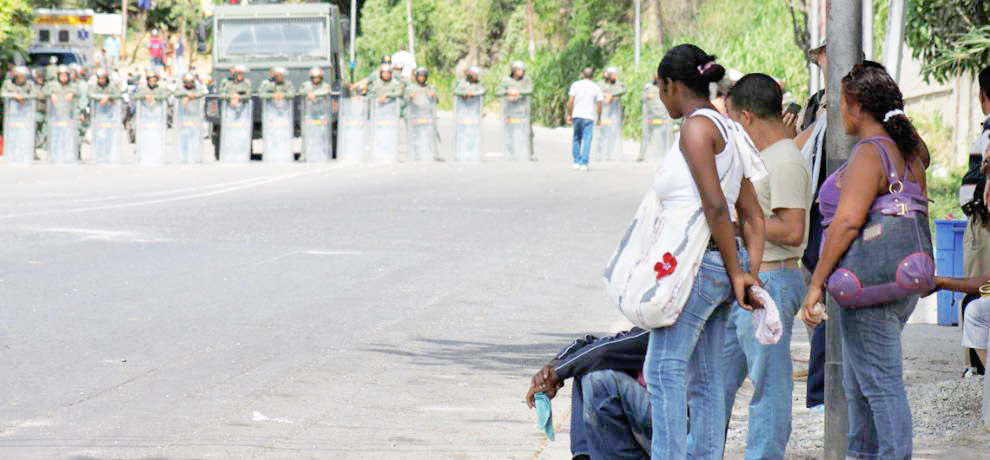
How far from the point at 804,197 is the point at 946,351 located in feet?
12.7

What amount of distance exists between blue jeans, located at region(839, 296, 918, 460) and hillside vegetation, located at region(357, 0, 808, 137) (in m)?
27.2

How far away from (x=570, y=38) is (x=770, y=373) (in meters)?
46.5

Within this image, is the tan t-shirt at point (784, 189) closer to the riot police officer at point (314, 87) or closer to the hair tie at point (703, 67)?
the hair tie at point (703, 67)

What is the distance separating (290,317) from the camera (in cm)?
1057

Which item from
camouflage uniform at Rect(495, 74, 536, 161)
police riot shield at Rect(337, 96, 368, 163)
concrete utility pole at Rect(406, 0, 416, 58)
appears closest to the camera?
police riot shield at Rect(337, 96, 368, 163)

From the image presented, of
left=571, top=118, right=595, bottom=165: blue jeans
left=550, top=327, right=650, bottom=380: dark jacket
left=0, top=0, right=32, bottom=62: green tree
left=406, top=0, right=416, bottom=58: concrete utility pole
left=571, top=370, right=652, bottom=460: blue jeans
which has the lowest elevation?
left=571, top=370, right=652, bottom=460: blue jeans

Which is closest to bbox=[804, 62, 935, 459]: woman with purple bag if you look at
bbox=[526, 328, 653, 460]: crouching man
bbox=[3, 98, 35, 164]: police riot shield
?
bbox=[526, 328, 653, 460]: crouching man

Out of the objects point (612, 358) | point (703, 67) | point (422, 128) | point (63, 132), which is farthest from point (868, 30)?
point (63, 132)

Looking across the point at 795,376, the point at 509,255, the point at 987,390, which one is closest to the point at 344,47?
the point at 509,255

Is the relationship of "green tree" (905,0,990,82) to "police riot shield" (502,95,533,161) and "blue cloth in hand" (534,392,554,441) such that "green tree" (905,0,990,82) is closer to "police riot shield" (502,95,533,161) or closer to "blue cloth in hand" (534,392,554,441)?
"blue cloth in hand" (534,392,554,441)

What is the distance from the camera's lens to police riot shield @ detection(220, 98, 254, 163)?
28.9 metres

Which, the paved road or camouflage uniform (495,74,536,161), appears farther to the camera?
camouflage uniform (495,74,536,161)

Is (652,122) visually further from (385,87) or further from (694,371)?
(694,371)

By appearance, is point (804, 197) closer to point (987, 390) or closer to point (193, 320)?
point (987, 390)
